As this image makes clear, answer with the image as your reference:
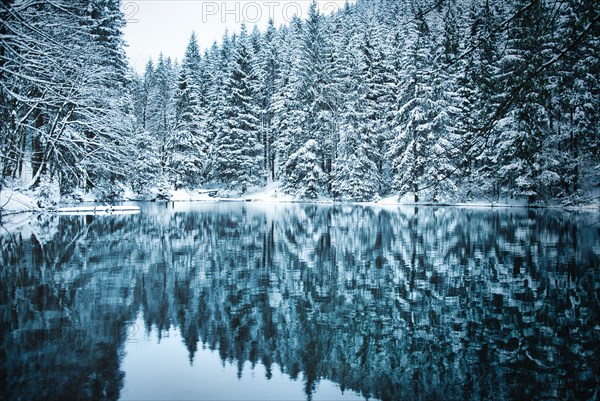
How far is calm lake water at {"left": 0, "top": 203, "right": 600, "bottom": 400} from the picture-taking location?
4539 millimetres

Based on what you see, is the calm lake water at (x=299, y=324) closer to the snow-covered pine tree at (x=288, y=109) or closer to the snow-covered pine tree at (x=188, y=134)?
the snow-covered pine tree at (x=288, y=109)

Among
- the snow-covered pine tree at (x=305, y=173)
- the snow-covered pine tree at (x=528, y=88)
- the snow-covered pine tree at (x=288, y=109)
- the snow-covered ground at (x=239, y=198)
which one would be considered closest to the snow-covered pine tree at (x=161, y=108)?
the snow-covered ground at (x=239, y=198)

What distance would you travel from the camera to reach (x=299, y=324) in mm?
6391

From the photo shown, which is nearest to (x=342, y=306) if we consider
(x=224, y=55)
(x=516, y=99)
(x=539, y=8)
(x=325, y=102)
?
(x=516, y=99)

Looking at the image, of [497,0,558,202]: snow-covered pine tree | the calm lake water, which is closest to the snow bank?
the calm lake water

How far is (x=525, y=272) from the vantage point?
10.1 metres

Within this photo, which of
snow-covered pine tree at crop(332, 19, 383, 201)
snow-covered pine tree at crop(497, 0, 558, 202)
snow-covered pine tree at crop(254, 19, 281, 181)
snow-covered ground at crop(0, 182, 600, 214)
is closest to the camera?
snow-covered pine tree at crop(497, 0, 558, 202)

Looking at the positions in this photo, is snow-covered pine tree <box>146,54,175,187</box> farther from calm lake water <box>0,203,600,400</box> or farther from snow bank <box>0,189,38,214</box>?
calm lake water <box>0,203,600,400</box>

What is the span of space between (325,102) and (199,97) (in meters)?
20.0

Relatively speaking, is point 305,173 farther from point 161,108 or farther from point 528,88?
point 528,88

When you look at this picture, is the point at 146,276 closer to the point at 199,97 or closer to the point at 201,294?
the point at 201,294

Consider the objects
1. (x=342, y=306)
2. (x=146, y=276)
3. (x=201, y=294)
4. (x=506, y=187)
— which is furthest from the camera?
(x=506, y=187)

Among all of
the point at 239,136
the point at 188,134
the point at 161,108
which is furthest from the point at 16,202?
the point at 161,108

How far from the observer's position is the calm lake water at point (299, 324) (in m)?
4.54
